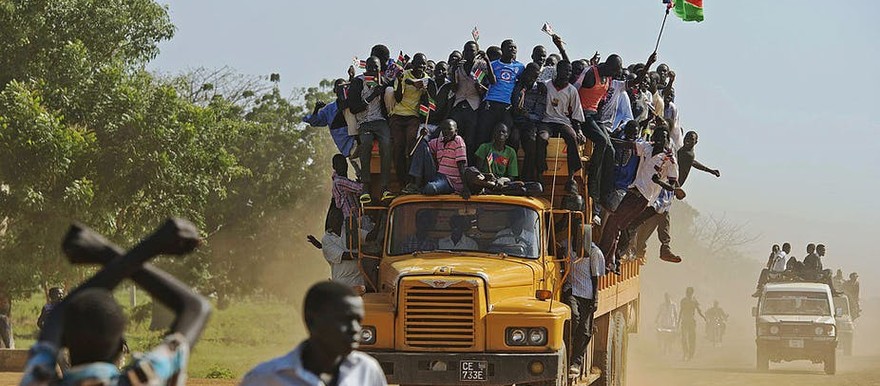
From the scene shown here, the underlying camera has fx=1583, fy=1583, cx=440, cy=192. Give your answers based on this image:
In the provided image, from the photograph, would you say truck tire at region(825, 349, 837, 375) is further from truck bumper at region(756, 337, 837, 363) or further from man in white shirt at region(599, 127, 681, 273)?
man in white shirt at region(599, 127, 681, 273)

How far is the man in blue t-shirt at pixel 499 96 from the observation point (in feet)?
50.6

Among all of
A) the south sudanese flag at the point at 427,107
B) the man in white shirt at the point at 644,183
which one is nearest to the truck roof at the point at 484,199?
the south sudanese flag at the point at 427,107

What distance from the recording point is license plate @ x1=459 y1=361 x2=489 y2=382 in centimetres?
1343

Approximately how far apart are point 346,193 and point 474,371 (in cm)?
317

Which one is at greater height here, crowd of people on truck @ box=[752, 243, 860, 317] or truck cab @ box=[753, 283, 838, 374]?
crowd of people on truck @ box=[752, 243, 860, 317]

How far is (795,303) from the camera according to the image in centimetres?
3153

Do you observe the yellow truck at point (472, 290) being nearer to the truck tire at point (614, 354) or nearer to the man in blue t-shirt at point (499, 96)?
the man in blue t-shirt at point (499, 96)

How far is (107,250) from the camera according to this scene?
483 cm

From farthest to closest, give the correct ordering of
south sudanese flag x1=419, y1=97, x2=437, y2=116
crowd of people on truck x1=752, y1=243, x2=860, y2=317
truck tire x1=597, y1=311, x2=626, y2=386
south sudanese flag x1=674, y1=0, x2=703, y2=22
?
crowd of people on truck x1=752, y1=243, x2=860, y2=317, south sudanese flag x1=674, y1=0, x2=703, y2=22, truck tire x1=597, y1=311, x2=626, y2=386, south sudanese flag x1=419, y1=97, x2=437, y2=116

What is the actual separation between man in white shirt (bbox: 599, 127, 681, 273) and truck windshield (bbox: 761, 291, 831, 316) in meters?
15.3

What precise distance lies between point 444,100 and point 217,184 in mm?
13362

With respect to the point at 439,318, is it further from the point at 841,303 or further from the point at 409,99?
the point at 841,303

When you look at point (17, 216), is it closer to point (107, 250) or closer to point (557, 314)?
point (557, 314)

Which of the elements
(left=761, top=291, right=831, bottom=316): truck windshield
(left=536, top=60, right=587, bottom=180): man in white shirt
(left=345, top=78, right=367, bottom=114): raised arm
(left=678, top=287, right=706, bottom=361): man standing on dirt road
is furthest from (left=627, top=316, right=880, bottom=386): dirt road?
(left=345, top=78, right=367, bottom=114): raised arm
